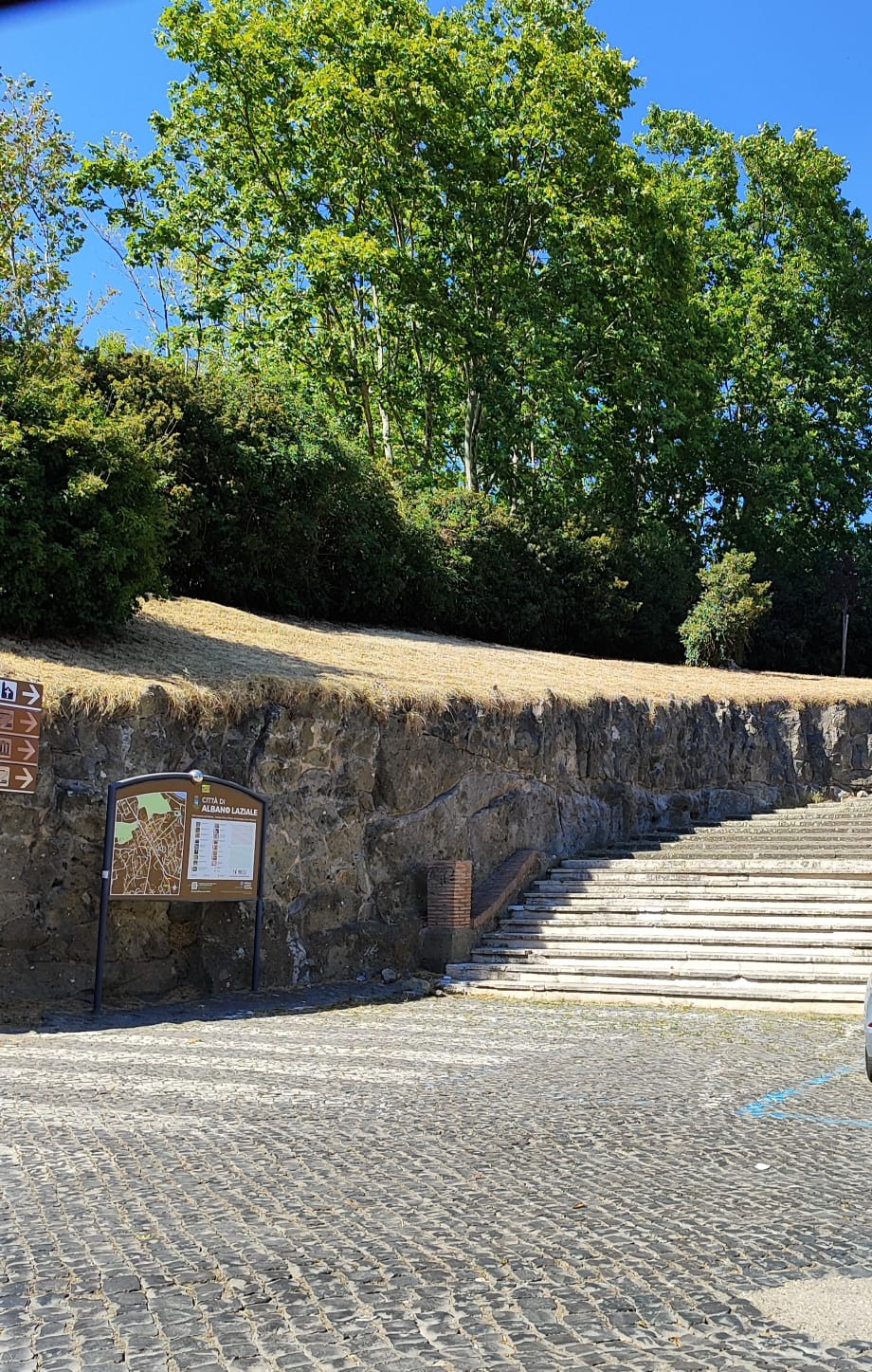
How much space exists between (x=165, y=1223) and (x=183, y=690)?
906 cm

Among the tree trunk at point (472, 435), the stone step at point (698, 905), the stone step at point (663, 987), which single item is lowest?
the stone step at point (663, 987)

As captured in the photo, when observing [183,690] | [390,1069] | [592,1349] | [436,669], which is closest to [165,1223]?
[592,1349]

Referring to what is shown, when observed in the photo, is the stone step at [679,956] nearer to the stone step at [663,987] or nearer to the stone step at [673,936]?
the stone step at [673,936]

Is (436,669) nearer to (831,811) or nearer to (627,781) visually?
(627,781)

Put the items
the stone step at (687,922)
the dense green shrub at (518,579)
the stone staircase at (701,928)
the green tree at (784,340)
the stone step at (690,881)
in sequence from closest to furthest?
the stone staircase at (701,928)
the stone step at (687,922)
the stone step at (690,881)
the dense green shrub at (518,579)
the green tree at (784,340)

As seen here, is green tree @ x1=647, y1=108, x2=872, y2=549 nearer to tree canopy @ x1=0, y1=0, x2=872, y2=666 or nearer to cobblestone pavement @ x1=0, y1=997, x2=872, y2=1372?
tree canopy @ x1=0, y1=0, x2=872, y2=666

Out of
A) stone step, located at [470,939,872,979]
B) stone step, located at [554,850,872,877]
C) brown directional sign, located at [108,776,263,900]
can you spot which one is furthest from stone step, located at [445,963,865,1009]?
brown directional sign, located at [108,776,263,900]

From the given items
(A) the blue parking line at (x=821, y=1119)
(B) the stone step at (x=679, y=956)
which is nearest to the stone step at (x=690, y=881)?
(B) the stone step at (x=679, y=956)

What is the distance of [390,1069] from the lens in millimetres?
8617

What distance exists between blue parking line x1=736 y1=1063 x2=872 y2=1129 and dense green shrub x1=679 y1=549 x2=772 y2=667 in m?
19.7

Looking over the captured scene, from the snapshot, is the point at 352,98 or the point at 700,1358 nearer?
the point at 700,1358

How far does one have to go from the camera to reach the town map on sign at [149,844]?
38.1ft

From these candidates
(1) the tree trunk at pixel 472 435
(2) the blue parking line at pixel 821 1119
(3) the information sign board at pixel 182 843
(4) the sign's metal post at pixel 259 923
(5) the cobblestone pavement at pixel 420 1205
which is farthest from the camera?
(1) the tree trunk at pixel 472 435

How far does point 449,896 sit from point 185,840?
13.1 ft
